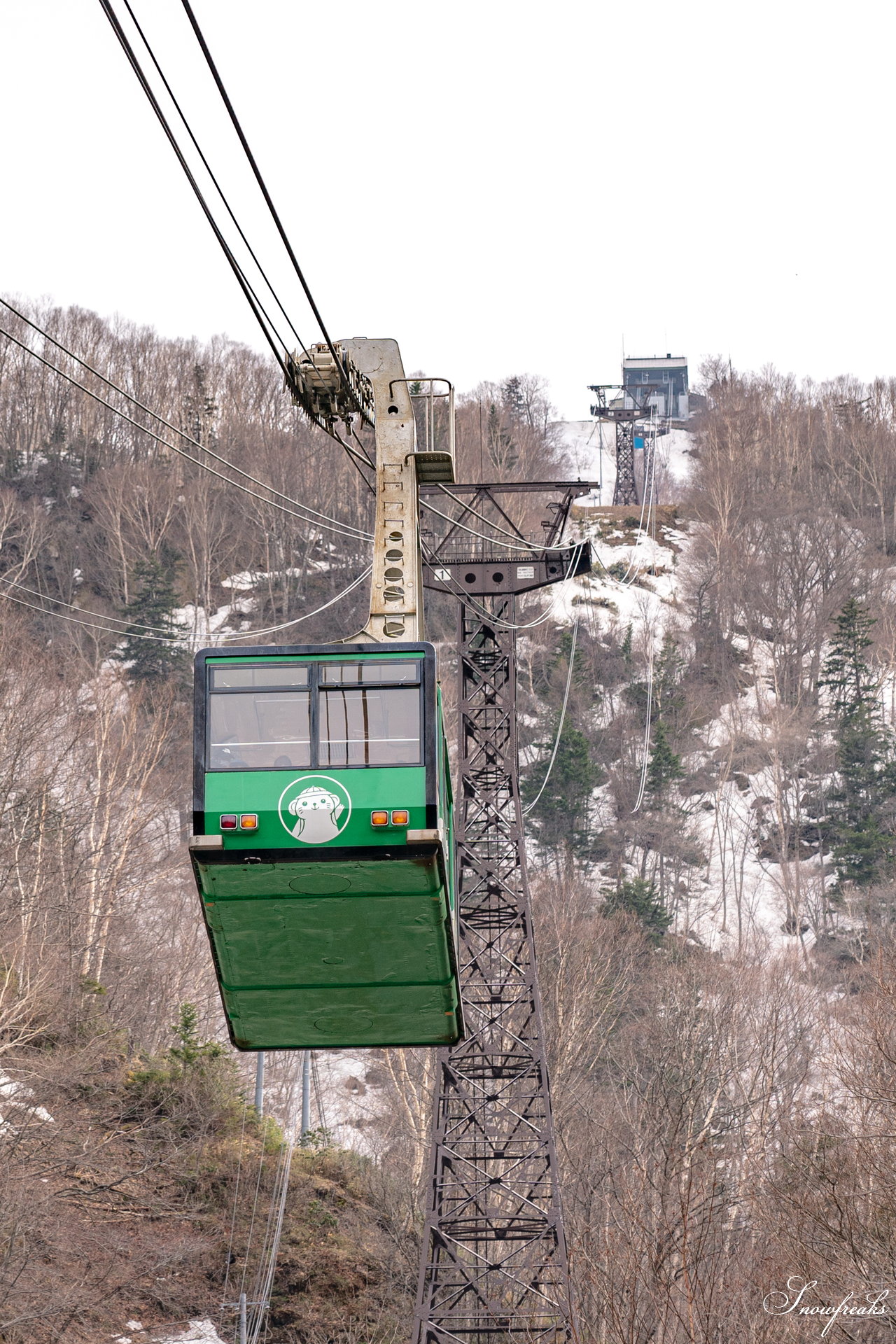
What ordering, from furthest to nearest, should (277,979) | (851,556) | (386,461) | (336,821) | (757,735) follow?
1. (851,556)
2. (757,735)
3. (386,461)
4. (277,979)
5. (336,821)

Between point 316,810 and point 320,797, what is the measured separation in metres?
0.12

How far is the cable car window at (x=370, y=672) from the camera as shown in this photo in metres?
13.4

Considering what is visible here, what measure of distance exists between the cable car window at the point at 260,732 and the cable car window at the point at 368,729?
0.61 ft

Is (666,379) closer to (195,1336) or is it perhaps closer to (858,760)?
(858,760)

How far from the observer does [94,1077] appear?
33.2 meters

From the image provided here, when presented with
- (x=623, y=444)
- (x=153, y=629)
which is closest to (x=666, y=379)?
(x=623, y=444)

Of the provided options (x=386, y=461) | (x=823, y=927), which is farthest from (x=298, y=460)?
(x=386, y=461)

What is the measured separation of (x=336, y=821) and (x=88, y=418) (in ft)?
232

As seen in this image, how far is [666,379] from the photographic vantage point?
12331 cm

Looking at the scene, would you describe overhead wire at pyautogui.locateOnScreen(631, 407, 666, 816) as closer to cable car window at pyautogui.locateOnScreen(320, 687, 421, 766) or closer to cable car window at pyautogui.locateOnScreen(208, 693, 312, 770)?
cable car window at pyautogui.locateOnScreen(320, 687, 421, 766)

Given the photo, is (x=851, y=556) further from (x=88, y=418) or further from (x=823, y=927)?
(x=88, y=418)

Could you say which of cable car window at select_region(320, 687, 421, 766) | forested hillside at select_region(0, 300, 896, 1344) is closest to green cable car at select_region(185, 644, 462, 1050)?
cable car window at select_region(320, 687, 421, 766)

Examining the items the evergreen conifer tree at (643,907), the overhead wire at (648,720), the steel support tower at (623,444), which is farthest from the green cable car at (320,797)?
the steel support tower at (623,444)

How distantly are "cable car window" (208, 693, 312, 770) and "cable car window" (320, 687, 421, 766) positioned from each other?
187 millimetres
